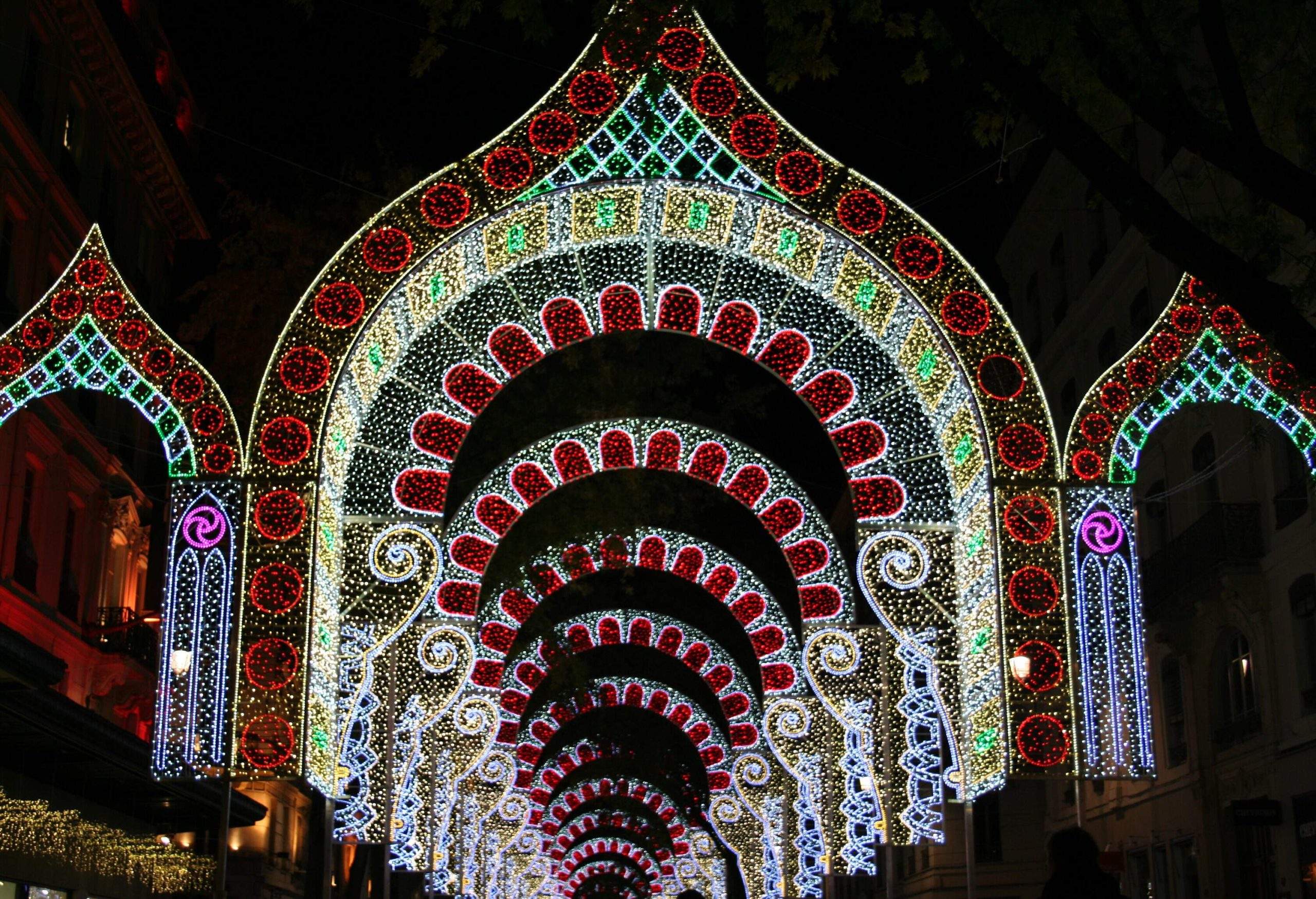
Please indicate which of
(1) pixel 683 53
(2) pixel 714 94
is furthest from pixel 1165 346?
(1) pixel 683 53

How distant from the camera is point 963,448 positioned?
1538cm

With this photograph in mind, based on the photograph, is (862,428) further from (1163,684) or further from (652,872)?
Answer: (652,872)

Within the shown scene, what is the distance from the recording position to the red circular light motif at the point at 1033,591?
14391 mm

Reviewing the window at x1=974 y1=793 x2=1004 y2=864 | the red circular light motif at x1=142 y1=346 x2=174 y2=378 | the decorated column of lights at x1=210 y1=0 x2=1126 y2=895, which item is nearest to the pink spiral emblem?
the decorated column of lights at x1=210 y1=0 x2=1126 y2=895

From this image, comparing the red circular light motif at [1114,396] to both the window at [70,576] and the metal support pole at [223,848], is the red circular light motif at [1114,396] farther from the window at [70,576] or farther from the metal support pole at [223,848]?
A: the window at [70,576]

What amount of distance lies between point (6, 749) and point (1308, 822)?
17.8 metres

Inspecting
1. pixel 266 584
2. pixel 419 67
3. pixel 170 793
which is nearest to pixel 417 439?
pixel 266 584

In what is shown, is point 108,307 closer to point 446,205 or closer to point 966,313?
point 446,205

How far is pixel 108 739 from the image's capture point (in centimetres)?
2108

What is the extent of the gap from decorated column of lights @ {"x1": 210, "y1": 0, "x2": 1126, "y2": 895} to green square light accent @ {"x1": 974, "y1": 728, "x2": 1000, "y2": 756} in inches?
1.7

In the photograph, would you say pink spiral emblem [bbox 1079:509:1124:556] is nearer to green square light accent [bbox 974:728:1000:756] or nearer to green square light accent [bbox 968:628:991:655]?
green square light accent [bbox 968:628:991:655]

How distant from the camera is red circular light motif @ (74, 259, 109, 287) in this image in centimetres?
1485

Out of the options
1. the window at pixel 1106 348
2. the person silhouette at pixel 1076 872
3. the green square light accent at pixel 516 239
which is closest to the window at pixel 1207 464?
the window at pixel 1106 348

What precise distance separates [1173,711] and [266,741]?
22296 mm
